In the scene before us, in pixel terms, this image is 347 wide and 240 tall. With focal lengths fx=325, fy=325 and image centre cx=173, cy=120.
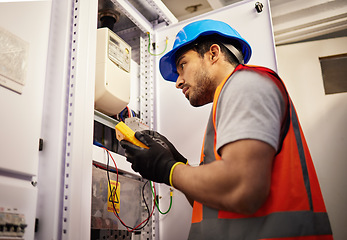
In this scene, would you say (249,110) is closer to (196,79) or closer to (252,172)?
(252,172)

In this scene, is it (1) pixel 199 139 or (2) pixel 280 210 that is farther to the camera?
(1) pixel 199 139

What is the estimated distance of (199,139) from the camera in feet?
6.12

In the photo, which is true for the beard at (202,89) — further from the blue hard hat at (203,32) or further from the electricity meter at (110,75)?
the electricity meter at (110,75)

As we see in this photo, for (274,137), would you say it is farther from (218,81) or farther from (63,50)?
(63,50)

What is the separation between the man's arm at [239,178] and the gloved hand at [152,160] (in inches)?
5.7

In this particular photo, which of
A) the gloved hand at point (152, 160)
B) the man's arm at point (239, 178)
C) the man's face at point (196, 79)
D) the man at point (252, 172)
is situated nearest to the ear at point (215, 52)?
the man's face at point (196, 79)

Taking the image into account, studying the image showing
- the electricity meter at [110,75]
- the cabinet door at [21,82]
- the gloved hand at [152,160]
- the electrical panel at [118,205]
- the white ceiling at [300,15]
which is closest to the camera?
the gloved hand at [152,160]

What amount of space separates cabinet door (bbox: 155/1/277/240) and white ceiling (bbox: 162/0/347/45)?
855 mm

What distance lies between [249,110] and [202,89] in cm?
48

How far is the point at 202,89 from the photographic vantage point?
4.48 feet

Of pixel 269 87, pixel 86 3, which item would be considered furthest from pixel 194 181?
pixel 86 3

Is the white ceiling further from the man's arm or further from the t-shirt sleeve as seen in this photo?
the man's arm

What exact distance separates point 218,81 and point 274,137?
50cm

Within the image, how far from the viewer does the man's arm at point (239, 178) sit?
85 centimetres
